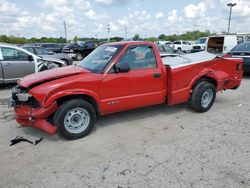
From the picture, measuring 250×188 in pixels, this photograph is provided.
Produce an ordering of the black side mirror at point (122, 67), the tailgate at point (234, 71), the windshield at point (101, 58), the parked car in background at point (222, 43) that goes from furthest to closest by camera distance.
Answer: the parked car in background at point (222, 43)
the tailgate at point (234, 71)
the windshield at point (101, 58)
the black side mirror at point (122, 67)

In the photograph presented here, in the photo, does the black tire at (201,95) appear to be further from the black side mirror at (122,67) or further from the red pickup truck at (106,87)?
the black side mirror at (122,67)

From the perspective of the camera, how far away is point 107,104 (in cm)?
429

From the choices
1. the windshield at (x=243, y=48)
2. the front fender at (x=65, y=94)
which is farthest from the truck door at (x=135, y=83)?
the windshield at (x=243, y=48)

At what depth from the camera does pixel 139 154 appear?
3553 millimetres

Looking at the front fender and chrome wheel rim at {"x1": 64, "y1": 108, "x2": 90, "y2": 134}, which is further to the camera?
chrome wheel rim at {"x1": 64, "y1": 108, "x2": 90, "y2": 134}

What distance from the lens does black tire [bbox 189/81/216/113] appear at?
17.3 ft

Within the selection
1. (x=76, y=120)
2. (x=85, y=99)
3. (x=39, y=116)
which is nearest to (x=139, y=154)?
(x=76, y=120)

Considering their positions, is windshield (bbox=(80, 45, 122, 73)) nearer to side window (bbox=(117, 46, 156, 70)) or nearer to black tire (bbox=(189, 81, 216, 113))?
side window (bbox=(117, 46, 156, 70))

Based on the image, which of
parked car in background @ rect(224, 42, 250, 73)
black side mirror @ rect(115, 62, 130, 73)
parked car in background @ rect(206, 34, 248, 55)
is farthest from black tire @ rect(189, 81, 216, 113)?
parked car in background @ rect(206, 34, 248, 55)

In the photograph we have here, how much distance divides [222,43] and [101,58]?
13.2m

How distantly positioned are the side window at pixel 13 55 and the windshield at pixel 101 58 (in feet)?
15.6

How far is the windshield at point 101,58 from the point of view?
432cm

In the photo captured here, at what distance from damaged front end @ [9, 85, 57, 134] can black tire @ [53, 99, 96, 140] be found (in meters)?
0.12

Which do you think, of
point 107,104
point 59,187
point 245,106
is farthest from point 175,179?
point 245,106
